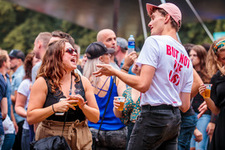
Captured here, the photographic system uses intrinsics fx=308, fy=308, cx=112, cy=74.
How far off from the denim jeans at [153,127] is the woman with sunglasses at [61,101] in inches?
27.7

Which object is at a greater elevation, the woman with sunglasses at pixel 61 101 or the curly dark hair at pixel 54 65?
the curly dark hair at pixel 54 65

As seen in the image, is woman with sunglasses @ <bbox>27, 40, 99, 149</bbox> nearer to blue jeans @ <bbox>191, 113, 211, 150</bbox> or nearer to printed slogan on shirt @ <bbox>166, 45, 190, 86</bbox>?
printed slogan on shirt @ <bbox>166, 45, 190, 86</bbox>

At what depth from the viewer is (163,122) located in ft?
8.75

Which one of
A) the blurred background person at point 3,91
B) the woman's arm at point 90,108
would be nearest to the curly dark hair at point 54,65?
the woman's arm at point 90,108

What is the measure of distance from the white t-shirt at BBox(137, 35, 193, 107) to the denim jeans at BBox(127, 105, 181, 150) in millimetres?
75

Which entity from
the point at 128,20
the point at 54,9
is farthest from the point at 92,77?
the point at 54,9

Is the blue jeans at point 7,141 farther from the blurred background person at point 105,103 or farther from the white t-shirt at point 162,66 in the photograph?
the white t-shirt at point 162,66

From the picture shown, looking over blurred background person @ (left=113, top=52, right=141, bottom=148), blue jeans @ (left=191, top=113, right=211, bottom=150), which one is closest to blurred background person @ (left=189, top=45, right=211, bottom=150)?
blue jeans @ (left=191, top=113, right=211, bottom=150)

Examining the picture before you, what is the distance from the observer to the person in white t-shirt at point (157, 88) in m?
2.63

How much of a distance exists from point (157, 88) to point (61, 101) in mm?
990

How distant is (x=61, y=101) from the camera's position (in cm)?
308

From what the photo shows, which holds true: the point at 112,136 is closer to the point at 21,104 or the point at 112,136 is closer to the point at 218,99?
the point at 218,99

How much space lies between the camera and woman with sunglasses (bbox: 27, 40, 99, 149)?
313 centimetres

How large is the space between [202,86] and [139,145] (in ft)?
5.02
